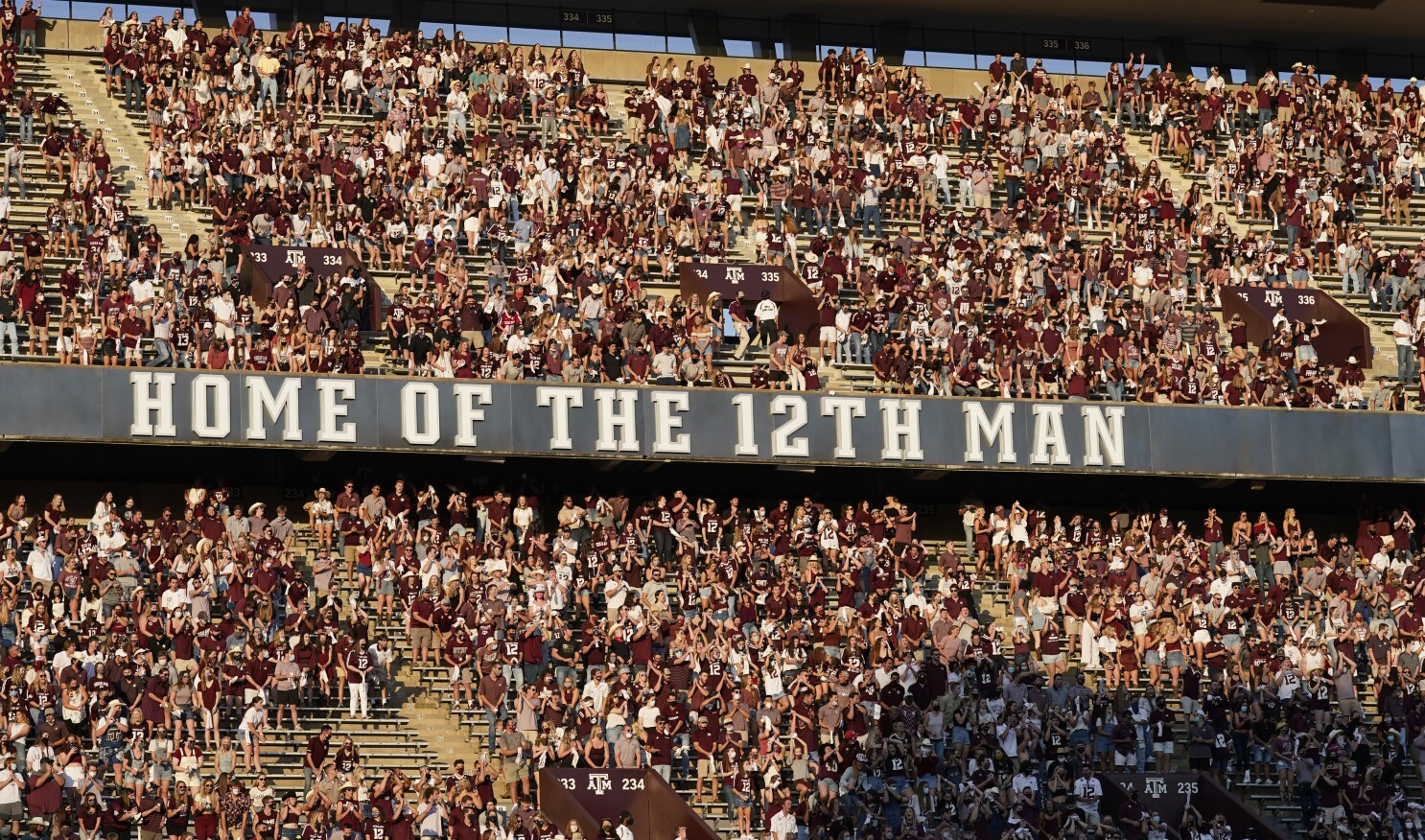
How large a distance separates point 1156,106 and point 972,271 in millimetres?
8724

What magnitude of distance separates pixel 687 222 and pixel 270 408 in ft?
26.2

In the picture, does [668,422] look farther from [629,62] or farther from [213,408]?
[629,62]

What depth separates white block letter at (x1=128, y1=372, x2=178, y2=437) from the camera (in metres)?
34.2

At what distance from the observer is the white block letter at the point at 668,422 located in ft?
118

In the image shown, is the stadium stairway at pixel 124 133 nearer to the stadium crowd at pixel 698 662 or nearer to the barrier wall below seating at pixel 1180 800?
the stadium crowd at pixel 698 662

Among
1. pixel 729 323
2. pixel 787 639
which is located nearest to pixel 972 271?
pixel 729 323

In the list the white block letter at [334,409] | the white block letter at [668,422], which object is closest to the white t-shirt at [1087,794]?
the white block letter at [668,422]

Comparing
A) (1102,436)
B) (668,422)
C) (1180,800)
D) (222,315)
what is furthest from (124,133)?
(1180,800)

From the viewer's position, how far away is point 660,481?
37.2m

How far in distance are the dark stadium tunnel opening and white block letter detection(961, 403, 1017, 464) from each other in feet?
1.33

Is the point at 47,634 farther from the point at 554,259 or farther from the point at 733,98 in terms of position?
the point at 733,98

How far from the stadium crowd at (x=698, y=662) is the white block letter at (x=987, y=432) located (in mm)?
784

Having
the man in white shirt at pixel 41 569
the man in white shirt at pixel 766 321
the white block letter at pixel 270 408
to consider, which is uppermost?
the man in white shirt at pixel 766 321

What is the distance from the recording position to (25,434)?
33625 millimetres
